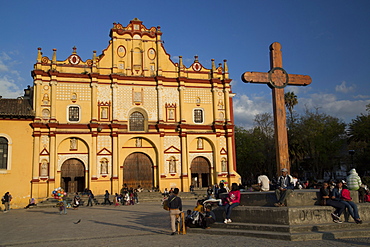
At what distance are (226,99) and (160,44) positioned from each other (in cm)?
892

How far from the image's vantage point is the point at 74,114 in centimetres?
3281

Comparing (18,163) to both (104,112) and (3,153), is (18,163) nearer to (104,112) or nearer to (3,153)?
(3,153)

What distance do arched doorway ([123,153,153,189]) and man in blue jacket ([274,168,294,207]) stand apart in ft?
77.4

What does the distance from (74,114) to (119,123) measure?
4234mm

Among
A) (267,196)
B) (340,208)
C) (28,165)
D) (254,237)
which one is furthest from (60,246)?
(28,165)

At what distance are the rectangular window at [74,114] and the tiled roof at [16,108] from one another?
10.4 ft

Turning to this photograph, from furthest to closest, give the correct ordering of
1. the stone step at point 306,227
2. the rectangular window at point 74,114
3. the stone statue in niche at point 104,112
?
the stone statue in niche at point 104,112
the rectangular window at point 74,114
the stone step at point 306,227

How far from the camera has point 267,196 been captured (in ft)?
37.8

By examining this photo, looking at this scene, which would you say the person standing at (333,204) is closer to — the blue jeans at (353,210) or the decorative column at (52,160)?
the blue jeans at (353,210)

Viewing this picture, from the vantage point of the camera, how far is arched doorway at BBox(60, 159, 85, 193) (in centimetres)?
3183

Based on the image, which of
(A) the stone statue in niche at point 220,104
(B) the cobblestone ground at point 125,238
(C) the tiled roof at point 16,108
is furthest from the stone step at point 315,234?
(A) the stone statue in niche at point 220,104

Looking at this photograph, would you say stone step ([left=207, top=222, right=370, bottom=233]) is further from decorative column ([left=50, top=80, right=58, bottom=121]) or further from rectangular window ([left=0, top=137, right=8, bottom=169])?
rectangular window ([left=0, top=137, right=8, bottom=169])

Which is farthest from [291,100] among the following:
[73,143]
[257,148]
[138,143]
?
[73,143]

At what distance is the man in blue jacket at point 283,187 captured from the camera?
36.0 ft
